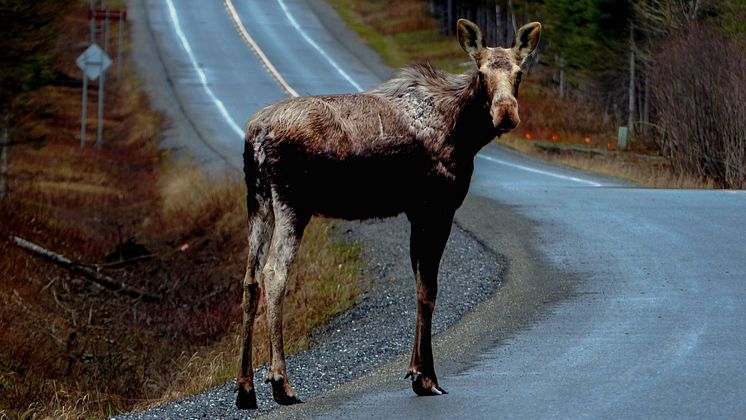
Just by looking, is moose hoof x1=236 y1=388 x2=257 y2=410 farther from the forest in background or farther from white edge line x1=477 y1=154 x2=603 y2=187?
the forest in background

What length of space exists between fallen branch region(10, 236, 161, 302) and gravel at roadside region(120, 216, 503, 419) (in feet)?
11.2

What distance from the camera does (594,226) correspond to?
59.3ft

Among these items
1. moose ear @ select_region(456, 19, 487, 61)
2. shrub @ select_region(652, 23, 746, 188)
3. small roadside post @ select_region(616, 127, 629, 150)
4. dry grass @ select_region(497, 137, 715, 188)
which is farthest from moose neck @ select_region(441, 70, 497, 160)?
small roadside post @ select_region(616, 127, 629, 150)

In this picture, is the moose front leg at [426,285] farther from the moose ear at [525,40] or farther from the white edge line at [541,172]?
the white edge line at [541,172]

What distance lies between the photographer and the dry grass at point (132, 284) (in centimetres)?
1416

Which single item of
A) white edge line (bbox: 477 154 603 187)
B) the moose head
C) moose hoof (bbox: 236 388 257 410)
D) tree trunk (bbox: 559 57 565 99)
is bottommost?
tree trunk (bbox: 559 57 565 99)

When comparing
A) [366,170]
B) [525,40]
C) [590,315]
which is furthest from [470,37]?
[590,315]

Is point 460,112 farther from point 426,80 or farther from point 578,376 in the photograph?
point 578,376

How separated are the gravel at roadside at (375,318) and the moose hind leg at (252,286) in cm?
14

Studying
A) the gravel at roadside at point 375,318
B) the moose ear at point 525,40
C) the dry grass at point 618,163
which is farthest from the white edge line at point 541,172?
the moose ear at point 525,40

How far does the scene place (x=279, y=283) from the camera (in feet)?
27.9

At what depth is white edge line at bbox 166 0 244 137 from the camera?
41094mm

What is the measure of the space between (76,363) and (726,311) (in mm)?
7756

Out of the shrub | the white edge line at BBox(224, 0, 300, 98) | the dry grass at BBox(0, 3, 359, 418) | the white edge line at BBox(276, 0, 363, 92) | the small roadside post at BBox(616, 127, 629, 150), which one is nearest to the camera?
the dry grass at BBox(0, 3, 359, 418)
